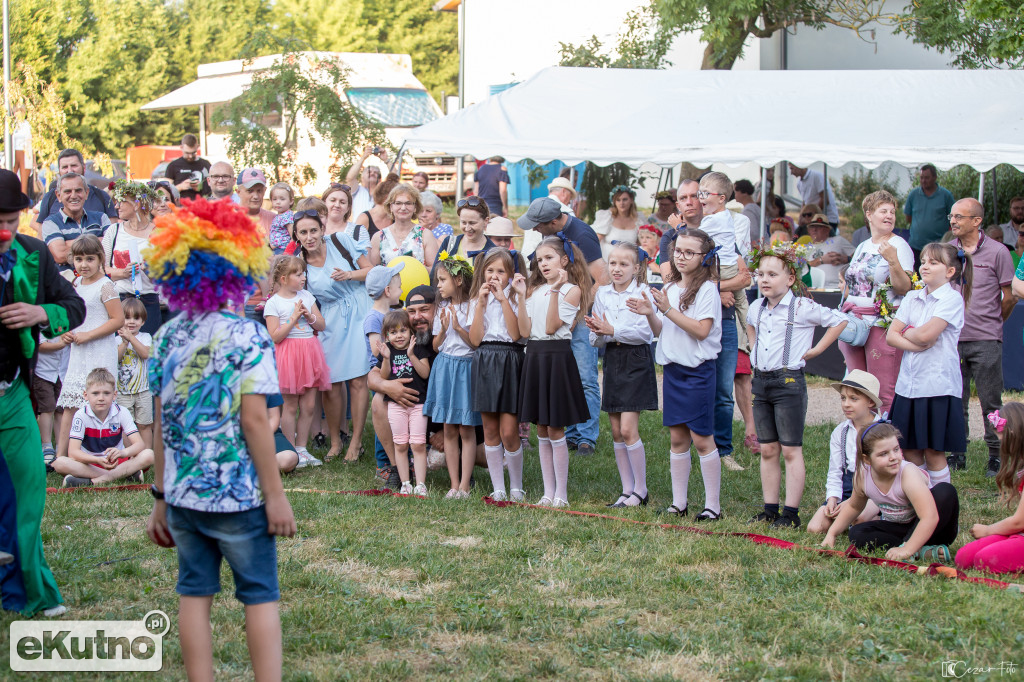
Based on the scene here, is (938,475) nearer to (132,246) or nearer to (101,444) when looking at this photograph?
(101,444)

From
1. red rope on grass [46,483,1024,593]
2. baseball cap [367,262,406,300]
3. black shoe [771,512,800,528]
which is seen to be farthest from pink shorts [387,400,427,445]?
black shoe [771,512,800,528]

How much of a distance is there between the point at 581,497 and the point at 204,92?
23655mm

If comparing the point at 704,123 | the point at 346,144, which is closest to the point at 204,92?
the point at 346,144

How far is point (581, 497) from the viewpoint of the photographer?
6848 millimetres

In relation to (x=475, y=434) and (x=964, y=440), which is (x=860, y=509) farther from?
(x=475, y=434)

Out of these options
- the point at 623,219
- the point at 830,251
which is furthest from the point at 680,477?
the point at 830,251

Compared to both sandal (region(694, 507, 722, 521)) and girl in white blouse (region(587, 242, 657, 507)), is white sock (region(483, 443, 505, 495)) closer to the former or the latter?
girl in white blouse (region(587, 242, 657, 507))

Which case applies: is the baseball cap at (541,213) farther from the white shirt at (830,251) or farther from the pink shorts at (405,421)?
the white shirt at (830,251)

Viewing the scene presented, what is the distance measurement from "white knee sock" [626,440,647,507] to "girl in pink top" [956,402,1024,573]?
79.0 inches

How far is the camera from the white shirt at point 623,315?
647cm

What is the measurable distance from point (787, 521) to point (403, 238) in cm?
407

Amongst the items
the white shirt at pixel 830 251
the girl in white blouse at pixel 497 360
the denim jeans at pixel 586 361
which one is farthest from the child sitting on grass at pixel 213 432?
the white shirt at pixel 830 251

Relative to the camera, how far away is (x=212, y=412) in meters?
3.34

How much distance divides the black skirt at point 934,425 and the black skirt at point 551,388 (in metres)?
2.04
